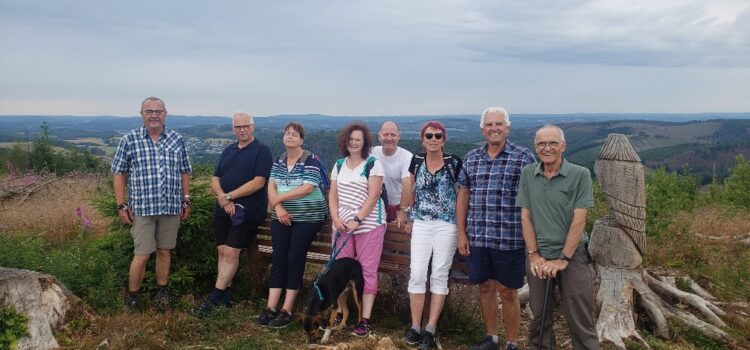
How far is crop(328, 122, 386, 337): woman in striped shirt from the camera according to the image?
16.0 ft

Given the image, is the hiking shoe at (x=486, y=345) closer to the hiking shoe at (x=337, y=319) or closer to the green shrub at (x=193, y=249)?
the hiking shoe at (x=337, y=319)

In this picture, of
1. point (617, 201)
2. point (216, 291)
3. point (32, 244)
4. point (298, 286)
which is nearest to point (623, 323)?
point (617, 201)

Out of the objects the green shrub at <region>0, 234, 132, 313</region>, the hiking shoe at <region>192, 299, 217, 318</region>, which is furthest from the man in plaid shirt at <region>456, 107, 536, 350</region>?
the green shrub at <region>0, 234, 132, 313</region>

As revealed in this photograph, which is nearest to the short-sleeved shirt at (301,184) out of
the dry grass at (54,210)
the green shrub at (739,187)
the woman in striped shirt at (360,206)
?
the woman in striped shirt at (360,206)

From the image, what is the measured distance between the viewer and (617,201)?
5137mm

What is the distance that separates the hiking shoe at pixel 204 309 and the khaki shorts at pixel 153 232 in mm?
654

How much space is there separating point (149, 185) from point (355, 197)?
6.17 feet

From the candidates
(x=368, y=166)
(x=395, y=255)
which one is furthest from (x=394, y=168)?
(x=395, y=255)

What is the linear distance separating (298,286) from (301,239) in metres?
0.49

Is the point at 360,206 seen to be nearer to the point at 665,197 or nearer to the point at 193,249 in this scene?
the point at 193,249

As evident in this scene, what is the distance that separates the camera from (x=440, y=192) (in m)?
4.57

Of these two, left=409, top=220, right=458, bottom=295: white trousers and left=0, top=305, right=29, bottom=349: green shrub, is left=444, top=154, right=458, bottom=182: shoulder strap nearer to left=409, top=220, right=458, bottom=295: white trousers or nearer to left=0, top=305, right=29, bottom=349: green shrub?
left=409, top=220, right=458, bottom=295: white trousers

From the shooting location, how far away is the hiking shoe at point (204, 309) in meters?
5.24

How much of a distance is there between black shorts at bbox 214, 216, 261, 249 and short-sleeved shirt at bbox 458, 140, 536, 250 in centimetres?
230
